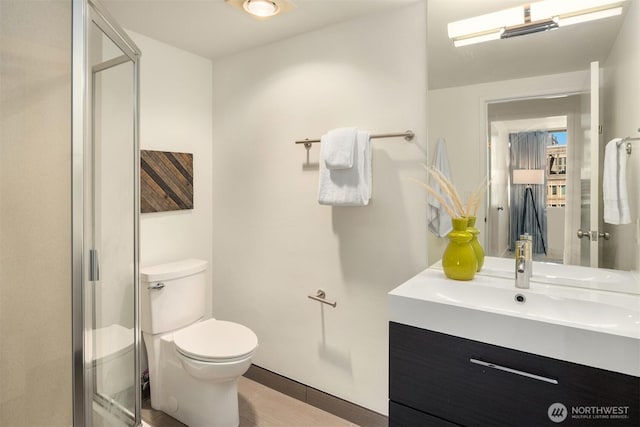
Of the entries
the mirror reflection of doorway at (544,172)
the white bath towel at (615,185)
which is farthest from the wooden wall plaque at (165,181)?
the white bath towel at (615,185)

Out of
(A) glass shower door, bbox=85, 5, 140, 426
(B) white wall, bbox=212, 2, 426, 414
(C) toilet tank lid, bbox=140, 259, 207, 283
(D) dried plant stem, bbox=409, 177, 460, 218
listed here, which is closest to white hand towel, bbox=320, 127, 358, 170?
(B) white wall, bbox=212, 2, 426, 414

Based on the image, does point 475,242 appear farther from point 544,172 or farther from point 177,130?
point 177,130

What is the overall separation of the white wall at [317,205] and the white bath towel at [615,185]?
2.32 feet

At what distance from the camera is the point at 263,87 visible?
2.32 metres

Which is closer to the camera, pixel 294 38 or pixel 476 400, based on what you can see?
pixel 476 400

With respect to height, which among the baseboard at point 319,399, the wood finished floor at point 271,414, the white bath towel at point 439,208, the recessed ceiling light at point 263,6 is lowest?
the wood finished floor at point 271,414

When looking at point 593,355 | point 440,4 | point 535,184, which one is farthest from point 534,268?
point 440,4

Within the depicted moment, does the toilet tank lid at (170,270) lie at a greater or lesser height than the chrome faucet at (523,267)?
lesser

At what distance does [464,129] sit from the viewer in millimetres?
1696

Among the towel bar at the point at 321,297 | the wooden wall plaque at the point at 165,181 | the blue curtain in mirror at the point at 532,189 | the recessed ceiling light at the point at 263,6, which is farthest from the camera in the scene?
the wooden wall plaque at the point at 165,181

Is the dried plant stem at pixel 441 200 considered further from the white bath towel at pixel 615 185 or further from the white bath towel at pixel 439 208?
the white bath towel at pixel 615 185

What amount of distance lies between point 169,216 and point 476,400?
2016 millimetres

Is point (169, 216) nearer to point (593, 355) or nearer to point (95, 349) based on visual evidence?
point (95, 349)

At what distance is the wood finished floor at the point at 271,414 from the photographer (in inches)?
76.2
